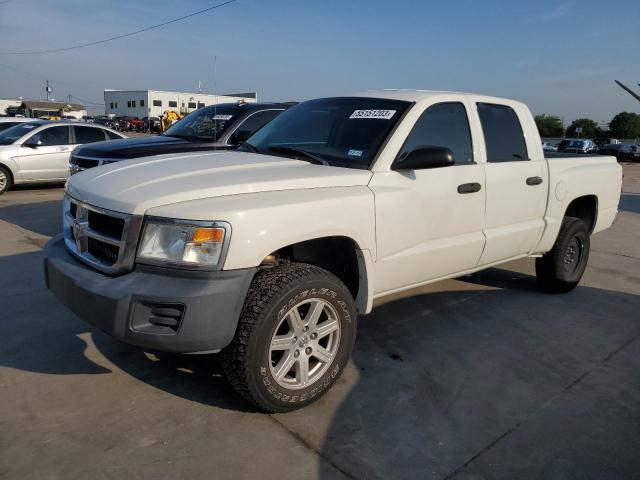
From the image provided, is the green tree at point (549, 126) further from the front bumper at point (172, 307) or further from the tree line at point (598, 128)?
the front bumper at point (172, 307)

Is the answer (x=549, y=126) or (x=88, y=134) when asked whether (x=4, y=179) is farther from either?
(x=549, y=126)

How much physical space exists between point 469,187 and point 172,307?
2.32 metres

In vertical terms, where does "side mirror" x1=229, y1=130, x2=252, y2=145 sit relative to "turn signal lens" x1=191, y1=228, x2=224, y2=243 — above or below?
above

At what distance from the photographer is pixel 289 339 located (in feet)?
9.48

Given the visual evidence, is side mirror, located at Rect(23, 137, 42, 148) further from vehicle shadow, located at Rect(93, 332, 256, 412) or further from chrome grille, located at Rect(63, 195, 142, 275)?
chrome grille, located at Rect(63, 195, 142, 275)

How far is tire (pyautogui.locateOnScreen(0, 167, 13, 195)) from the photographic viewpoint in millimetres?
10773

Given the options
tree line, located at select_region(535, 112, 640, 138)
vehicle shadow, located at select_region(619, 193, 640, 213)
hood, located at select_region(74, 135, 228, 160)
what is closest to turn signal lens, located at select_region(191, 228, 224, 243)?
hood, located at select_region(74, 135, 228, 160)

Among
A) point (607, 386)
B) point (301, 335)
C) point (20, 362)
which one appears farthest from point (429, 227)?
point (20, 362)

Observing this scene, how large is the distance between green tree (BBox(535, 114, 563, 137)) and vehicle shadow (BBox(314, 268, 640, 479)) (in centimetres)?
8445

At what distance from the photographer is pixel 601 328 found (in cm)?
442

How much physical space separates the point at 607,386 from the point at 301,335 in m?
2.05

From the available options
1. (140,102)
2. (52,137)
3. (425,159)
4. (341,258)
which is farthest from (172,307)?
(140,102)

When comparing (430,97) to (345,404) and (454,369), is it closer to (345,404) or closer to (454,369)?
(454,369)

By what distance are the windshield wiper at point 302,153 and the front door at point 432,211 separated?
439mm
